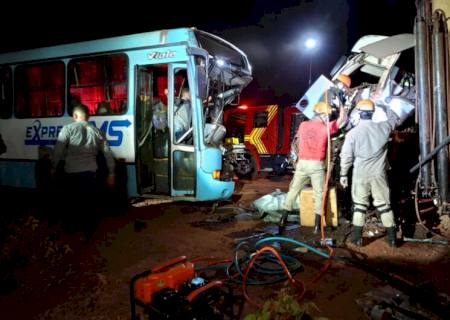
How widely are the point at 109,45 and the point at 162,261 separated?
469 centimetres

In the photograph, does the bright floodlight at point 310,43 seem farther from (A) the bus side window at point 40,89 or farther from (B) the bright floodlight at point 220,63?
(A) the bus side window at point 40,89

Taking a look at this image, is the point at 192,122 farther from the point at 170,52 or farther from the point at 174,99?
the point at 170,52

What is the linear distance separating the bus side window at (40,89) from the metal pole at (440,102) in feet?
23.8

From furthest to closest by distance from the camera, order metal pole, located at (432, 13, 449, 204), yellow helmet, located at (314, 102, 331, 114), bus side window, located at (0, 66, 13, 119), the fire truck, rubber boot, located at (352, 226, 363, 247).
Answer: the fire truck → bus side window, located at (0, 66, 13, 119) → metal pole, located at (432, 13, 449, 204) → yellow helmet, located at (314, 102, 331, 114) → rubber boot, located at (352, 226, 363, 247)

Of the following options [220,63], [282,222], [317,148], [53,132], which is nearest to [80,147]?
[53,132]

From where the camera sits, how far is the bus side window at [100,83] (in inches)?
285

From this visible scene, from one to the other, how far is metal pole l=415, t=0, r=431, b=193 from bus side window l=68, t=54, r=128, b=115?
5396 millimetres

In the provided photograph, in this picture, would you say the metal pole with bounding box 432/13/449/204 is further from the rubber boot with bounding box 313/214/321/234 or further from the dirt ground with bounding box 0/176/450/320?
the rubber boot with bounding box 313/214/321/234

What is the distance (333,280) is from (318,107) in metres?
2.83

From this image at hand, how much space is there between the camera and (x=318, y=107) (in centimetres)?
580

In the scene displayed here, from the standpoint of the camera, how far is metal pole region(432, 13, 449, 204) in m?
5.96

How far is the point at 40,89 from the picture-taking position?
807 centimetres

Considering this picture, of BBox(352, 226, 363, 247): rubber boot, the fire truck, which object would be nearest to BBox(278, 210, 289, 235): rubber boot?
BBox(352, 226, 363, 247): rubber boot

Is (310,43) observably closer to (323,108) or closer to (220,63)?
(220,63)
